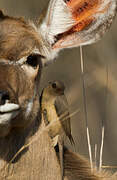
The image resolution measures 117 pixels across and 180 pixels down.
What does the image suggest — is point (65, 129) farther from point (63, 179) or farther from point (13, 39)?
point (13, 39)

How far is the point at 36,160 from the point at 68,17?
1.00 meters

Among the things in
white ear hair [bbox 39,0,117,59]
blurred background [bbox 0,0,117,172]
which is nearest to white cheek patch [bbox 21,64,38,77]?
white ear hair [bbox 39,0,117,59]

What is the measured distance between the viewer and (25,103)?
2480 millimetres

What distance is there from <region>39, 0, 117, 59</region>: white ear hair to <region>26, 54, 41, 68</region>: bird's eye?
15 cm

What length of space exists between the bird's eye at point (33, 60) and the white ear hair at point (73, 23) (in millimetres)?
150

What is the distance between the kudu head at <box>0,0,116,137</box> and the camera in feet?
7.75

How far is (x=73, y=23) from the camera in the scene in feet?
9.84

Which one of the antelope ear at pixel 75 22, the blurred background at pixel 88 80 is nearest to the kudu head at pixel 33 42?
the antelope ear at pixel 75 22

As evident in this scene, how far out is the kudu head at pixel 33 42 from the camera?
7.75ft

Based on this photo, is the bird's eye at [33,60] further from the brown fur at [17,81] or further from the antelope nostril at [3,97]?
the antelope nostril at [3,97]

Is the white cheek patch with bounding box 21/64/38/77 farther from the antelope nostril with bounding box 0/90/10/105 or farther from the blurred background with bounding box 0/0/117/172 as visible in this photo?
the blurred background with bounding box 0/0/117/172

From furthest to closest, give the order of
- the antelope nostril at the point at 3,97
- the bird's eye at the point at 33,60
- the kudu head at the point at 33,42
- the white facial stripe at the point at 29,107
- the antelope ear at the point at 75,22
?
the antelope ear at the point at 75,22
the bird's eye at the point at 33,60
the white facial stripe at the point at 29,107
the kudu head at the point at 33,42
the antelope nostril at the point at 3,97

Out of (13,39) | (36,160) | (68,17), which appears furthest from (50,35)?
(36,160)

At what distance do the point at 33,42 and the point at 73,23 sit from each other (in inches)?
16.9
